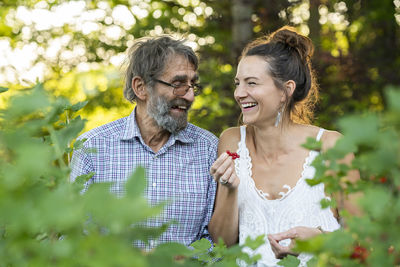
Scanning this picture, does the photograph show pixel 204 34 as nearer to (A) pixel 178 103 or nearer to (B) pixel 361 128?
(A) pixel 178 103

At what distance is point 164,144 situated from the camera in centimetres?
292

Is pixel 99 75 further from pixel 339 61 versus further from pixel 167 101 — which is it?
pixel 167 101

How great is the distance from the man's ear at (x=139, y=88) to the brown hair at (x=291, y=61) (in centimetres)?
67

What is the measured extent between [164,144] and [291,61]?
94 cm

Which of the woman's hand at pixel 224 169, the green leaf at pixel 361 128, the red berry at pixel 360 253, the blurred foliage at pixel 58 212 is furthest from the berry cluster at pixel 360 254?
the woman's hand at pixel 224 169

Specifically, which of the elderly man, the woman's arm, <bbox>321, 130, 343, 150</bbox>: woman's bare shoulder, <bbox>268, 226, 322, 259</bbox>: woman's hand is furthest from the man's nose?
<bbox>268, 226, 322, 259</bbox>: woman's hand

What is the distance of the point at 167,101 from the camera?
2.96m

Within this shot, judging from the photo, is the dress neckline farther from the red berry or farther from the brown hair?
the red berry

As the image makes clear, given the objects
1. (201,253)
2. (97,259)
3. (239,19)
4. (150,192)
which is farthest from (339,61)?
(97,259)

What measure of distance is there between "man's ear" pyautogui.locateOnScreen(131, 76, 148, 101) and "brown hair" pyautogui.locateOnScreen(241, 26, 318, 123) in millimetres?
671

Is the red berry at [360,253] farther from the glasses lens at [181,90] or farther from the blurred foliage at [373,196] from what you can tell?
the glasses lens at [181,90]

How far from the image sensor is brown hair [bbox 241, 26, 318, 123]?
9.60 ft

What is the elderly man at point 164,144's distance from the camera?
274 centimetres

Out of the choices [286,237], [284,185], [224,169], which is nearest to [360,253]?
[286,237]
